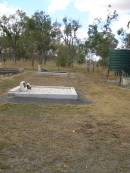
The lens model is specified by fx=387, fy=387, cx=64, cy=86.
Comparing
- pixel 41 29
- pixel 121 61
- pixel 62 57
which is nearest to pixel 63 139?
pixel 121 61

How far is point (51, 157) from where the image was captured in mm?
5445

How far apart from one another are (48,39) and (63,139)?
135ft

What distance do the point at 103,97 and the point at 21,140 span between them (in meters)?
7.11

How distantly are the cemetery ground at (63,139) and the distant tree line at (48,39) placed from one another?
31.2m

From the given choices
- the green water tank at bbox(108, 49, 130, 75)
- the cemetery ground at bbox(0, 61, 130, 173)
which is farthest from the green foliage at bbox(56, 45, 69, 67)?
the cemetery ground at bbox(0, 61, 130, 173)

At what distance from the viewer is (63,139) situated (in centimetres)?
654

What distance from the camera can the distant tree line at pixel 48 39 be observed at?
134 feet

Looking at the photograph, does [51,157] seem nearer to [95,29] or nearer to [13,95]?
[13,95]

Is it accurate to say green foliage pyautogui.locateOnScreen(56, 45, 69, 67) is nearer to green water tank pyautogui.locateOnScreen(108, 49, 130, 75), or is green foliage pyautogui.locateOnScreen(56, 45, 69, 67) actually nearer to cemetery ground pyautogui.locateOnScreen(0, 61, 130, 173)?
green water tank pyautogui.locateOnScreen(108, 49, 130, 75)

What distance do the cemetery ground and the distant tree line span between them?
103 ft

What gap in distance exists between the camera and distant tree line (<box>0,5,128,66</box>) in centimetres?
4084

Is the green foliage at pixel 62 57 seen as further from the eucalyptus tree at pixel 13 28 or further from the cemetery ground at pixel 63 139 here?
the cemetery ground at pixel 63 139

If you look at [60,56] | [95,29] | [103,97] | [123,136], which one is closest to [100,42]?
[95,29]

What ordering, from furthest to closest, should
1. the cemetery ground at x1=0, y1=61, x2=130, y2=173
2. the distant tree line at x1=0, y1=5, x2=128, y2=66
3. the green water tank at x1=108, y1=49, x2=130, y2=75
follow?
the distant tree line at x1=0, y1=5, x2=128, y2=66 → the green water tank at x1=108, y1=49, x2=130, y2=75 → the cemetery ground at x1=0, y1=61, x2=130, y2=173
